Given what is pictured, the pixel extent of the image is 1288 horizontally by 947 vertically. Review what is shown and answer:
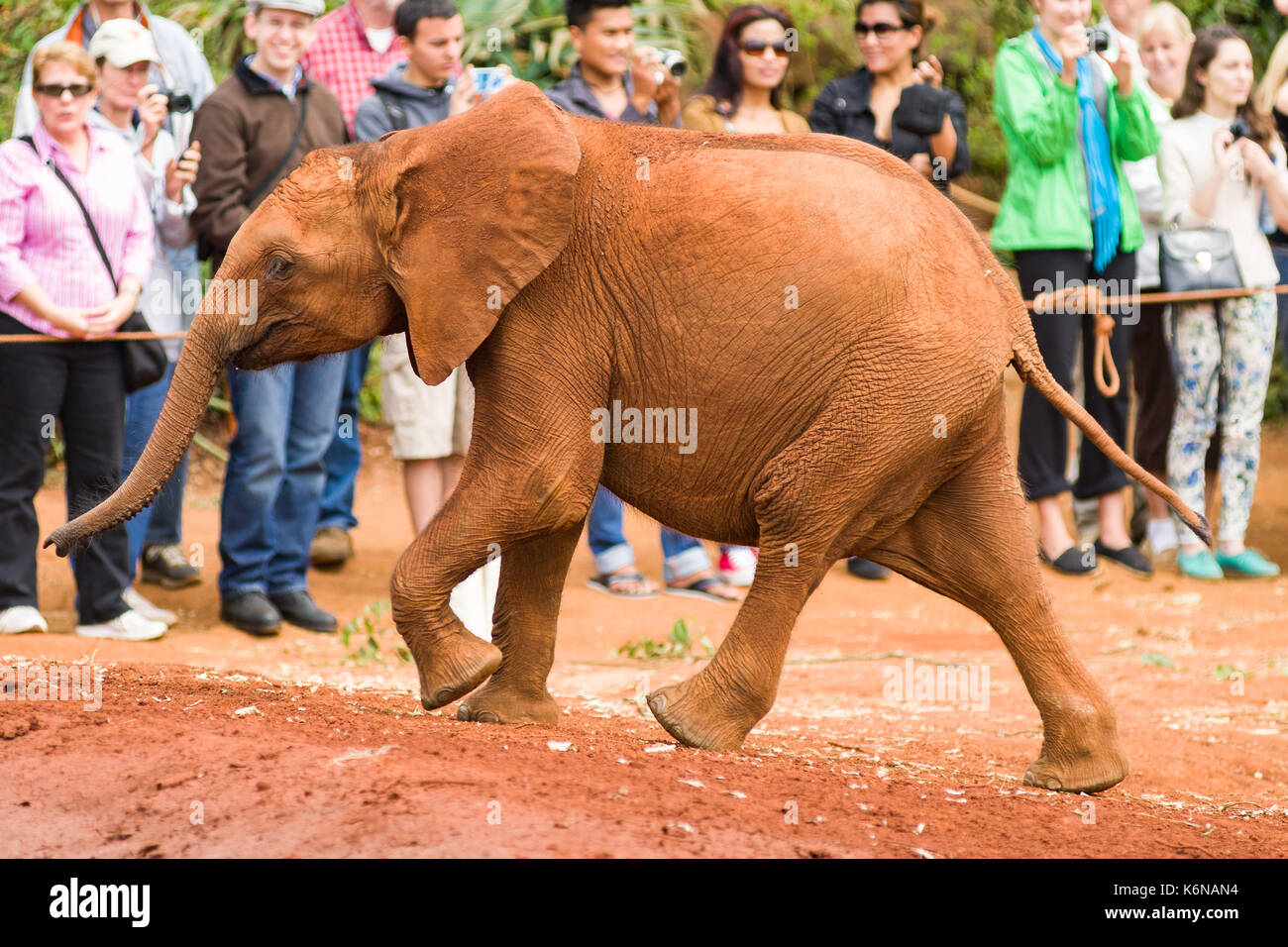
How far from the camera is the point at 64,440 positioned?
8.05m

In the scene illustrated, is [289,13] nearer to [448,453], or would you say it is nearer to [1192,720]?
[448,453]

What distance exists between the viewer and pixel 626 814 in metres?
4.17

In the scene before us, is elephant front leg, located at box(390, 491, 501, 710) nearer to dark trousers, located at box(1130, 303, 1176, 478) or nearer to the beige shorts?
the beige shorts

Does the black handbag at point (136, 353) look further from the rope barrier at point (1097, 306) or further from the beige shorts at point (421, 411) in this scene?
the rope barrier at point (1097, 306)

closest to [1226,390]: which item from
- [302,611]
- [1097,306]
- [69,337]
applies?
[1097,306]

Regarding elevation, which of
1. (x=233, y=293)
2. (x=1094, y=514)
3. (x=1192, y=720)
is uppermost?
(x=233, y=293)

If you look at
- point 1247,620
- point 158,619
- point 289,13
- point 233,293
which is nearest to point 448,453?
point 158,619

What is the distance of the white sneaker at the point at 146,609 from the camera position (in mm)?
8711

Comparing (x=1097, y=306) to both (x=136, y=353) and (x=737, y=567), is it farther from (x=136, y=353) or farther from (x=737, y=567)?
(x=136, y=353)

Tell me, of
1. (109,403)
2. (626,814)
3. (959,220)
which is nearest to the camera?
(626,814)

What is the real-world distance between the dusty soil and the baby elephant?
595 mm

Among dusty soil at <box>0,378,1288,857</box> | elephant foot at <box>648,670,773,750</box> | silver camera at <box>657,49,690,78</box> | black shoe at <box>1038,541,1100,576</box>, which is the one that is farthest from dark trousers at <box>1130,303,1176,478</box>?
elephant foot at <box>648,670,773,750</box>

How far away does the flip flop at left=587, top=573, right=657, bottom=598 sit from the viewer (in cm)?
999

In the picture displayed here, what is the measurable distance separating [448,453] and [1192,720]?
4034mm
